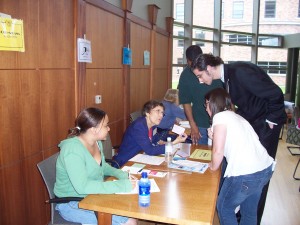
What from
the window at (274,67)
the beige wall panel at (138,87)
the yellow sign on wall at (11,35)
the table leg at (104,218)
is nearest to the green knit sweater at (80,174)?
the table leg at (104,218)

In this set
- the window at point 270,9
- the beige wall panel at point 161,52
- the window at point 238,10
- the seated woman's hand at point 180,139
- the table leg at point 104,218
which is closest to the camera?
the table leg at point 104,218

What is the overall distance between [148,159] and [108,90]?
1537 millimetres

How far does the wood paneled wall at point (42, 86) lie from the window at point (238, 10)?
207 inches

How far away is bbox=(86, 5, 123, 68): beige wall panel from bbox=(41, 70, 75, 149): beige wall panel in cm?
46

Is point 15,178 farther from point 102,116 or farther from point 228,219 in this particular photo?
point 228,219

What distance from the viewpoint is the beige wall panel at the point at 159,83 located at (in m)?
5.60

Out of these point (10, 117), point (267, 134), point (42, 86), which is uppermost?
point (42, 86)

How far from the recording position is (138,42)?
15.0 feet

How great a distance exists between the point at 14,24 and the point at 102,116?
0.90m

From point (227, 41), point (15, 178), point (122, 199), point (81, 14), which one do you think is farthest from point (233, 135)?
point (227, 41)

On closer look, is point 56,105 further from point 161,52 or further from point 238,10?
point 238,10

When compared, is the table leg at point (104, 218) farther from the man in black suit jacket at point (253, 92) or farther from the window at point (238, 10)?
the window at point (238, 10)

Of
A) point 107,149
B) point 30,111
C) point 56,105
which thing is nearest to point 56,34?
point 56,105

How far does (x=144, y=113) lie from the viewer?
8.69ft
